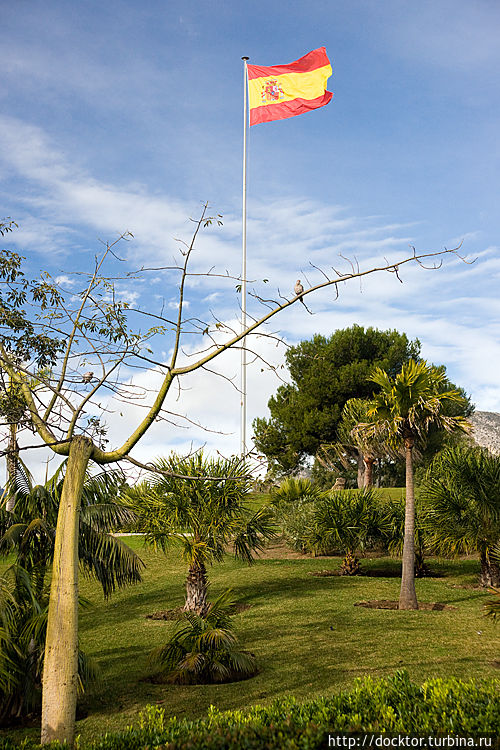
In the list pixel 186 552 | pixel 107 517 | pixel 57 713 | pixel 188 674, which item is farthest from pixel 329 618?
pixel 57 713

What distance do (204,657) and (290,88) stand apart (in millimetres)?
17335

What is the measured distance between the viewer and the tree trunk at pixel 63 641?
4.88 meters

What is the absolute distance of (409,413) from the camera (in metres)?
13.4

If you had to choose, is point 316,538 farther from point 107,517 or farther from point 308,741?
point 308,741

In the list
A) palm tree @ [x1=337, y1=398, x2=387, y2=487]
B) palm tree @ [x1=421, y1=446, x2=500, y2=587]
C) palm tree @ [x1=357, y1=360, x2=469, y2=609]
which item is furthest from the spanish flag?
palm tree @ [x1=337, y1=398, x2=387, y2=487]

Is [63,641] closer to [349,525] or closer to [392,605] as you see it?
[392,605]

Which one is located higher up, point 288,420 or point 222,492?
point 288,420

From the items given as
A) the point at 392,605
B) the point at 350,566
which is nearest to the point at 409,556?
the point at 392,605

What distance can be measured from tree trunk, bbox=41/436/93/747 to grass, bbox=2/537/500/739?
2.24m

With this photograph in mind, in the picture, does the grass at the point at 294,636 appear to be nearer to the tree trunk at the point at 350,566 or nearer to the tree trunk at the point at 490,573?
the tree trunk at the point at 490,573

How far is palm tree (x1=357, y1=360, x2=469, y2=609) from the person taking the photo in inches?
527

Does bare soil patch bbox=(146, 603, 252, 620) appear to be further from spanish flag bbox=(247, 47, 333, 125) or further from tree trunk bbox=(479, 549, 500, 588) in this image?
spanish flag bbox=(247, 47, 333, 125)

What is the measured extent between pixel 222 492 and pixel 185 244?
24.9 ft

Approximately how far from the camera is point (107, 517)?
33.0 feet
